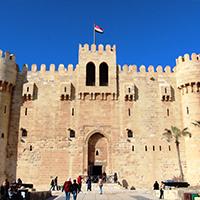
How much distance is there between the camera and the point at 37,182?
24156 mm

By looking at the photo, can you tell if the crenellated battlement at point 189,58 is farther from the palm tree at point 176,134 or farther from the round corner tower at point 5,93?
the round corner tower at point 5,93

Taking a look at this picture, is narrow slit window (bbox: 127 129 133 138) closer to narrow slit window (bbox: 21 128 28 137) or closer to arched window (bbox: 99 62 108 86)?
arched window (bbox: 99 62 108 86)

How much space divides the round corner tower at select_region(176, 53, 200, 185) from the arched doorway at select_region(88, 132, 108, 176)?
24.1 feet

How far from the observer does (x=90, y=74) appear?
28.3m

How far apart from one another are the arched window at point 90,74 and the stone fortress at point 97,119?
10cm

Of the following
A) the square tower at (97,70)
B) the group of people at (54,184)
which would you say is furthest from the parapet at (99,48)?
the group of people at (54,184)

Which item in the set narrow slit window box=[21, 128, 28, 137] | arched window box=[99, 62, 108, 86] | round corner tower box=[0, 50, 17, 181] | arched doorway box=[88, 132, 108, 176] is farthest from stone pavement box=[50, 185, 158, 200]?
arched window box=[99, 62, 108, 86]

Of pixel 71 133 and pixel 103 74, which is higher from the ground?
pixel 103 74

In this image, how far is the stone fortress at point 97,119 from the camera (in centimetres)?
2464

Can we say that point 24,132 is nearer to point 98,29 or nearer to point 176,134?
point 98,29

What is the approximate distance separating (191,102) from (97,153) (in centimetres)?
986

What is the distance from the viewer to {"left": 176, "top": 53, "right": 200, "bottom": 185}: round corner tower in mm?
24250

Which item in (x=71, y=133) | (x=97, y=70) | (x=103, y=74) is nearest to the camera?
(x=71, y=133)

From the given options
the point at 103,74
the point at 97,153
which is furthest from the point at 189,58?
the point at 97,153
